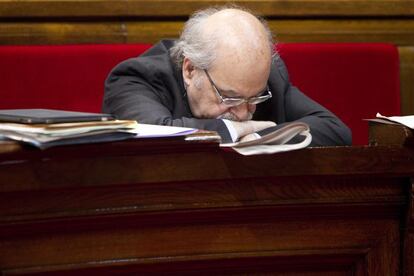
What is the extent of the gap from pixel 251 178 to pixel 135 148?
193 mm

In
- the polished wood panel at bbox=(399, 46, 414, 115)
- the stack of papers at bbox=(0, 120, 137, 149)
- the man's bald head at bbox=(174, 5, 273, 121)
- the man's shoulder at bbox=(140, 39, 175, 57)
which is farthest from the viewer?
the polished wood panel at bbox=(399, 46, 414, 115)

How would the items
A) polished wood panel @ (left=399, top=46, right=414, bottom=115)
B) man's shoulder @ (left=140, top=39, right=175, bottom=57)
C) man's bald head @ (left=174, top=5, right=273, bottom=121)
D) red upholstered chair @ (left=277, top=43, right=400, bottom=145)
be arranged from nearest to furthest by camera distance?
man's bald head @ (left=174, top=5, right=273, bottom=121)
man's shoulder @ (left=140, top=39, right=175, bottom=57)
red upholstered chair @ (left=277, top=43, right=400, bottom=145)
polished wood panel @ (left=399, top=46, right=414, bottom=115)

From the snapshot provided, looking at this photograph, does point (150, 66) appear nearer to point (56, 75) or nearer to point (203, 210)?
point (56, 75)

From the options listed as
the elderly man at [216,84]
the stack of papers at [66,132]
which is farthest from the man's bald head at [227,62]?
the stack of papers at [66,132]

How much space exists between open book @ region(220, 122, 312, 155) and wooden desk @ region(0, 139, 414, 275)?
0.02 meters

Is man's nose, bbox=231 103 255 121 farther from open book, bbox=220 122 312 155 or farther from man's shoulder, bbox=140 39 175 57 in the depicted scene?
open book, bbox=220 122 312 155

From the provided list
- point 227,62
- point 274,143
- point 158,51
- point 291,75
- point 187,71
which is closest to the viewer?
point 274,143

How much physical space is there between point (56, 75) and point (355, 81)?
0.99 meters

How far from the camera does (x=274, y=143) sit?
126cm

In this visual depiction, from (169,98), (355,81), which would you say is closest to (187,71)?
(169,98)

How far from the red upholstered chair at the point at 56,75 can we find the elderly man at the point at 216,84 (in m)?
0.18

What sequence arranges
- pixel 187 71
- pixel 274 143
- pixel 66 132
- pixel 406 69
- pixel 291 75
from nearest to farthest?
pixel 66 132
pixel 274 143
pixel 187 71
pixel 291 75
pixel 406 69

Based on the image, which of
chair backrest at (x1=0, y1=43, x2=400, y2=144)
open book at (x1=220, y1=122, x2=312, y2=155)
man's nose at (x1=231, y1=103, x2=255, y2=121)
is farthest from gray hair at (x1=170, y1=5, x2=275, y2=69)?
open book at (x1=220, y1=122, x2=312, y2=155)

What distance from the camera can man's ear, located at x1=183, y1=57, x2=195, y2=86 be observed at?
214 centimetres
